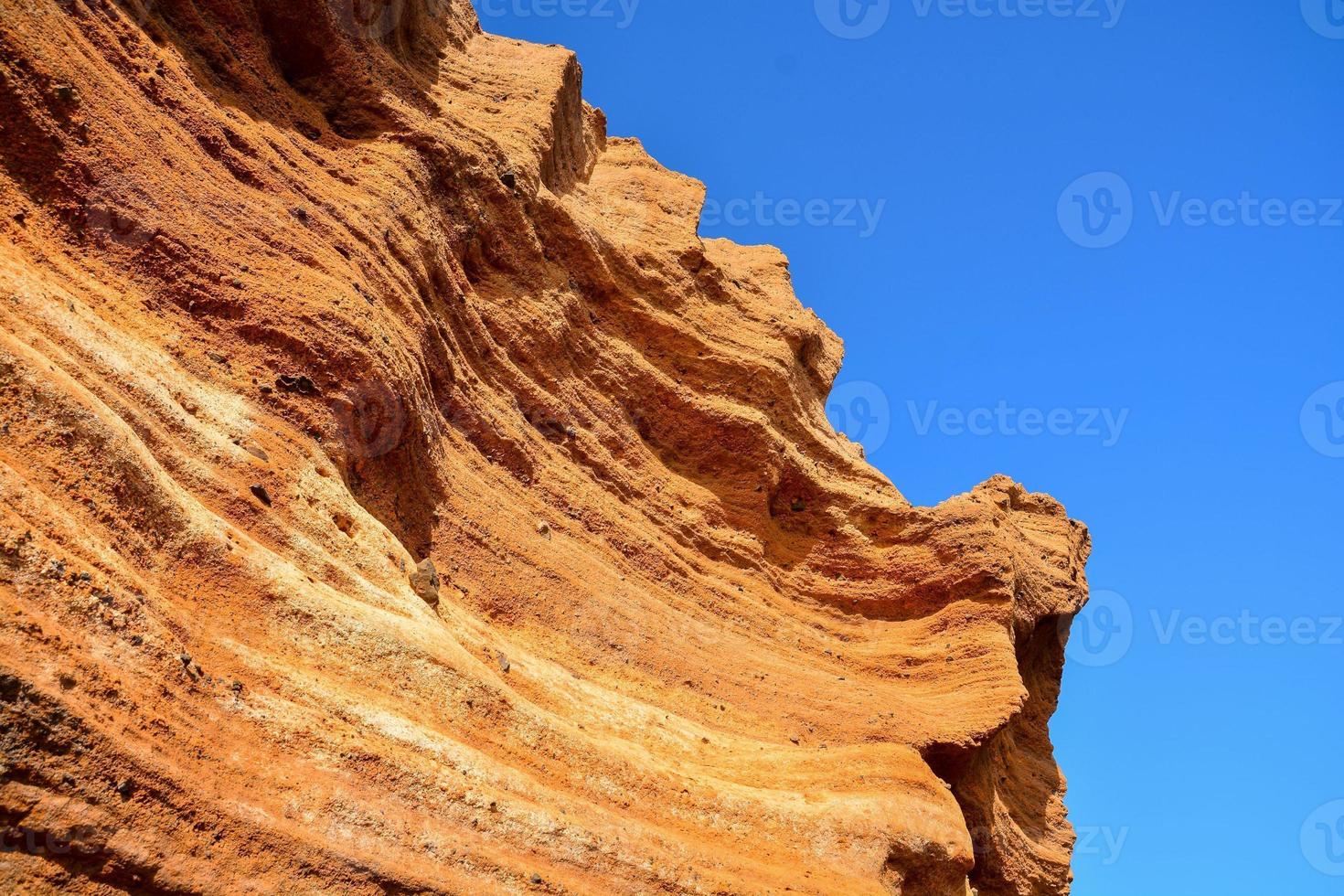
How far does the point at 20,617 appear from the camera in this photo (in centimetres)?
609

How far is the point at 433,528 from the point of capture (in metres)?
12.5

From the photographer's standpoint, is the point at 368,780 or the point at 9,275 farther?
the point at 9,275

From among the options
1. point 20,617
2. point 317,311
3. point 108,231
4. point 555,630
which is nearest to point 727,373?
point 555,630

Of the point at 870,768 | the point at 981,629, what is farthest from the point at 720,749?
the point at 981,629

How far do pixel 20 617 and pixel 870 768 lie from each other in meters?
9.34

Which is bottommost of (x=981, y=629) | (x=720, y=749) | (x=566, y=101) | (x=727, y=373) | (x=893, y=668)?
(x=720, y=749)

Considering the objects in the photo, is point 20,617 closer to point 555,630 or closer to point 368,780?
point 368,780

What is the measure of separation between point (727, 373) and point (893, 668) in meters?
5.33

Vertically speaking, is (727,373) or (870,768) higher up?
(727,373)

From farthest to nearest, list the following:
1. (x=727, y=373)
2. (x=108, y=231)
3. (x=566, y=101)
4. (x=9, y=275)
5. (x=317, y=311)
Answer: (x=566, y=101), (x=727, y=373), (x=317, y=311), (x=108, y=231), (x=9, y=275)

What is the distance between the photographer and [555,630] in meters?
13.2

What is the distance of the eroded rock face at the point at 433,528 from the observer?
6.95m

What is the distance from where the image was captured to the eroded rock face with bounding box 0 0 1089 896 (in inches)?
274

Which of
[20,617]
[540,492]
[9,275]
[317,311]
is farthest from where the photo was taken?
[540,492]
